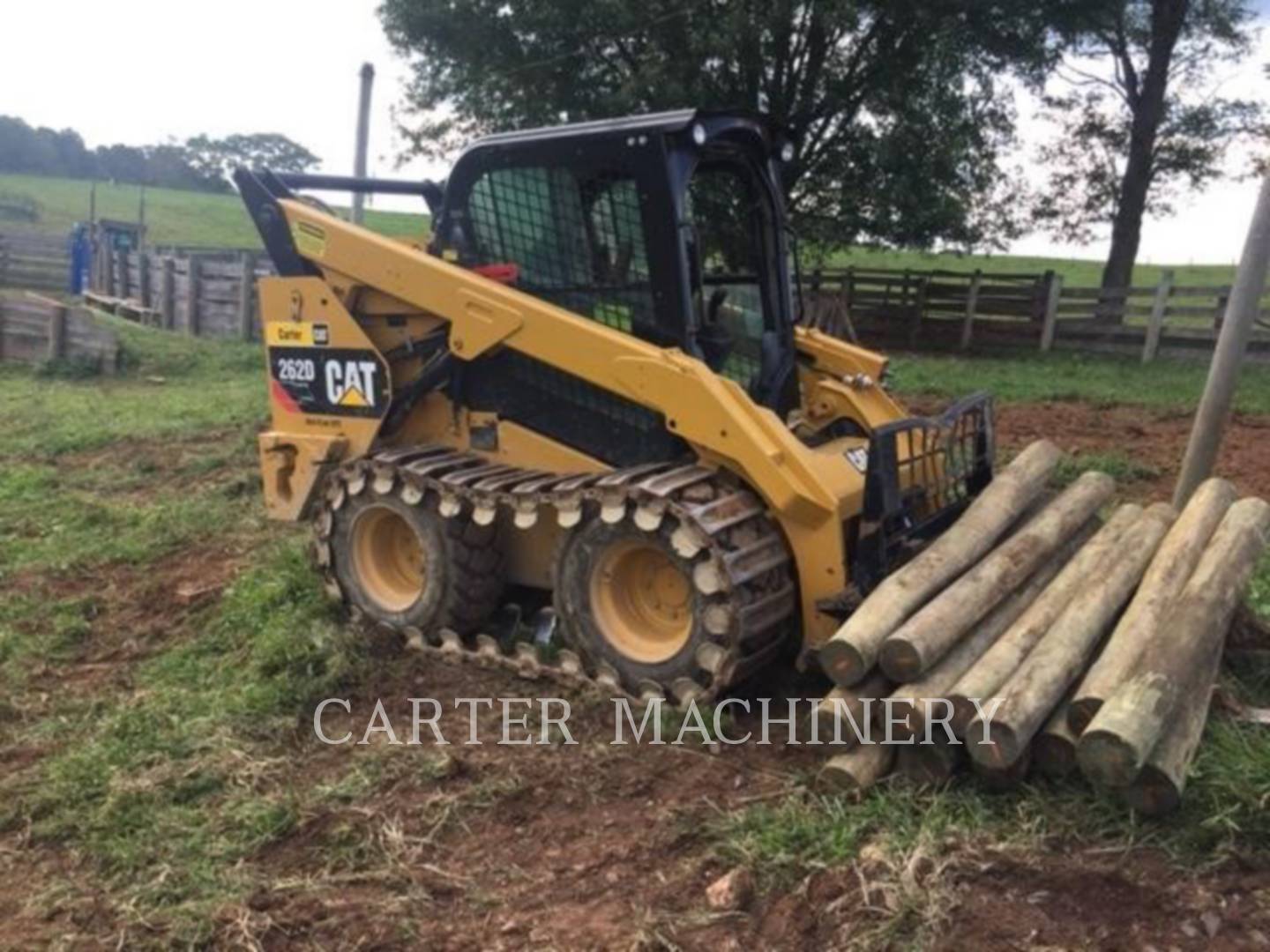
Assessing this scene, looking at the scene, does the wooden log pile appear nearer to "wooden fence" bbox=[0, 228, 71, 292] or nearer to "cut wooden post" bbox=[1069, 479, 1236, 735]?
"cut wooden post" bbox=[1069, 479, 1236, 735]

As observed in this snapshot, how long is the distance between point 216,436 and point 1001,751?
930 cm

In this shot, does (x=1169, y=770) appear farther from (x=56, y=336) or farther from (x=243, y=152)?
(x=243, y=152)

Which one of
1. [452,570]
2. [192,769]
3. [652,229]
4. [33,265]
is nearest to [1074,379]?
[652,229]

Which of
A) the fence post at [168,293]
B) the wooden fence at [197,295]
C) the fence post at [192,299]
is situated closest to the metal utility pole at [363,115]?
the wooden fence at [197,295]

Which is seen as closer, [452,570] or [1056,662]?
[1056,662]

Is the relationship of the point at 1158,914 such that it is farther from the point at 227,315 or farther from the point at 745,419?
the point at 227,315

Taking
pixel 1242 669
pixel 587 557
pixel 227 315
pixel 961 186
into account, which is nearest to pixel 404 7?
A: pixel 227 315

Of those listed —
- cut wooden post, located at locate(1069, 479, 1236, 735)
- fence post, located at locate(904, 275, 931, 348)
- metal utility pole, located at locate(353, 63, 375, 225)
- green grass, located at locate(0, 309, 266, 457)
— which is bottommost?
green grass, located at locate(0, 309, 266, 457)

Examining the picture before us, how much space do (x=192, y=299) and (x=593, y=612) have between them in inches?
706

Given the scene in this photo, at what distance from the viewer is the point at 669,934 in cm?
307

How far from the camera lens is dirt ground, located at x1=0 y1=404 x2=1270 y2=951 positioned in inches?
116

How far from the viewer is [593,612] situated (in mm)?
4730

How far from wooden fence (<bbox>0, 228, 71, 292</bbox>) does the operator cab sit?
85.1ft

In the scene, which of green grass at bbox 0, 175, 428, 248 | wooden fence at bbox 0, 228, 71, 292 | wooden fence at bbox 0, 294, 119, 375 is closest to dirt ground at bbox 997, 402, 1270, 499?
wooden fence at bbox 0, 294, 119, 375
